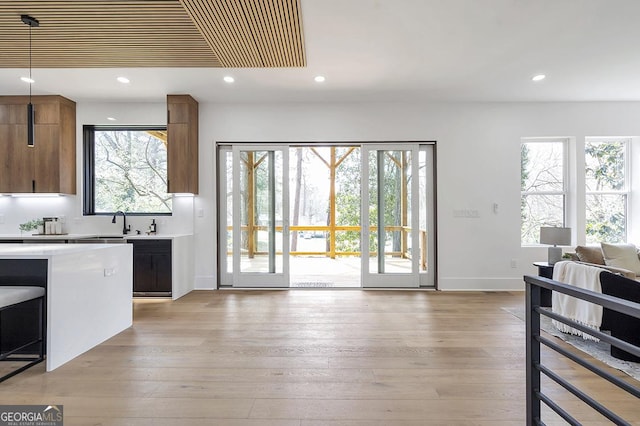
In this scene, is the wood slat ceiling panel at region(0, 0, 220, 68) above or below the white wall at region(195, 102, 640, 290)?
above

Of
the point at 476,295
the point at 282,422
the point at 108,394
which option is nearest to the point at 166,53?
the point at 108,394

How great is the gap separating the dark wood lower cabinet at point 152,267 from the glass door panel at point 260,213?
0.97 metres

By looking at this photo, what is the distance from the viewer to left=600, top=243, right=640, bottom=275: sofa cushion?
372 cm

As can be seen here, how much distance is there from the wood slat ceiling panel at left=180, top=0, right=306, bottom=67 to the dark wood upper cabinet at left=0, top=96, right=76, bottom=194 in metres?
3.01

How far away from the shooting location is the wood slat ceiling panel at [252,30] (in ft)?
8.47

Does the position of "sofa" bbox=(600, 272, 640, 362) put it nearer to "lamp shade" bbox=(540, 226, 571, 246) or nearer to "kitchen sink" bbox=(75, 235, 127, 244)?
"lamp shade" bbox=(540, 226, 571, 246)

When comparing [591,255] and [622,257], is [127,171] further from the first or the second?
[622,257]

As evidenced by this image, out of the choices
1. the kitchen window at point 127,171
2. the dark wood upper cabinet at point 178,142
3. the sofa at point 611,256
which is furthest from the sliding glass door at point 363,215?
the sofa at point 611,256

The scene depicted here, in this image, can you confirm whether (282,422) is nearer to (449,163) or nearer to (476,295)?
(476,295)

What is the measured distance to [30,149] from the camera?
4676 mm

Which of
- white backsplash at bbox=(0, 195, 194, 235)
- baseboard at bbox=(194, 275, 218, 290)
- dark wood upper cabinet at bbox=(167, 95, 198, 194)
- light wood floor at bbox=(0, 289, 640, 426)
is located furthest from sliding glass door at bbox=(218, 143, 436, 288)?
light wood floor at bbox=(0, 289, 640, 426)

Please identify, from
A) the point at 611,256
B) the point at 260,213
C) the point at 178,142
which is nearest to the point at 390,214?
the point at 260,213

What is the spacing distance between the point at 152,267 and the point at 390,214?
3530 millimetres

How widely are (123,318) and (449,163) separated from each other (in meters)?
4.73
